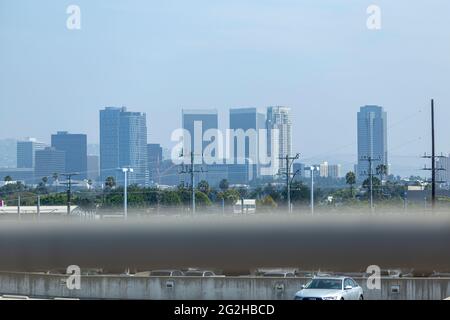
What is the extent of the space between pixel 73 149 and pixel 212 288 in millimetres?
1271

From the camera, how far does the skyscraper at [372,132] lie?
4.70 meters

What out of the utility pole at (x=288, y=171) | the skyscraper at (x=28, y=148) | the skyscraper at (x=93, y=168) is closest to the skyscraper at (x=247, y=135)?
the utility pole at (x=288, y=171)

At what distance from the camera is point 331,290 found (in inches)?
181

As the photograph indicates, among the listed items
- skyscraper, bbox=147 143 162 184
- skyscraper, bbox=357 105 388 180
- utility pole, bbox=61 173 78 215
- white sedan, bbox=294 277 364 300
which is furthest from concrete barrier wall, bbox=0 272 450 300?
skyscraper, bbox=357 105 388 180

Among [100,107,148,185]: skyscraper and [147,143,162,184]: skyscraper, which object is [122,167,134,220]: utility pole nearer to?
[100,107,148,185]: skyscraper

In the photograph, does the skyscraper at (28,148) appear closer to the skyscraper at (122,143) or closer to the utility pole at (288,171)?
the skyscraper at (122,143)

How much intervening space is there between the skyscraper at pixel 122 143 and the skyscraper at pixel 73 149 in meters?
0.13

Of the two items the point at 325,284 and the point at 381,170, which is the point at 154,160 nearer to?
the point at 325,284

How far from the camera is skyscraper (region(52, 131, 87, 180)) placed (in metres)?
Answer: 4.83

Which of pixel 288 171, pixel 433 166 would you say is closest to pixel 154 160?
pixel 288 171

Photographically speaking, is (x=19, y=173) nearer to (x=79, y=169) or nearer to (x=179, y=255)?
(x=79, y=169)

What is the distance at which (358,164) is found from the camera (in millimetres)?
5070
